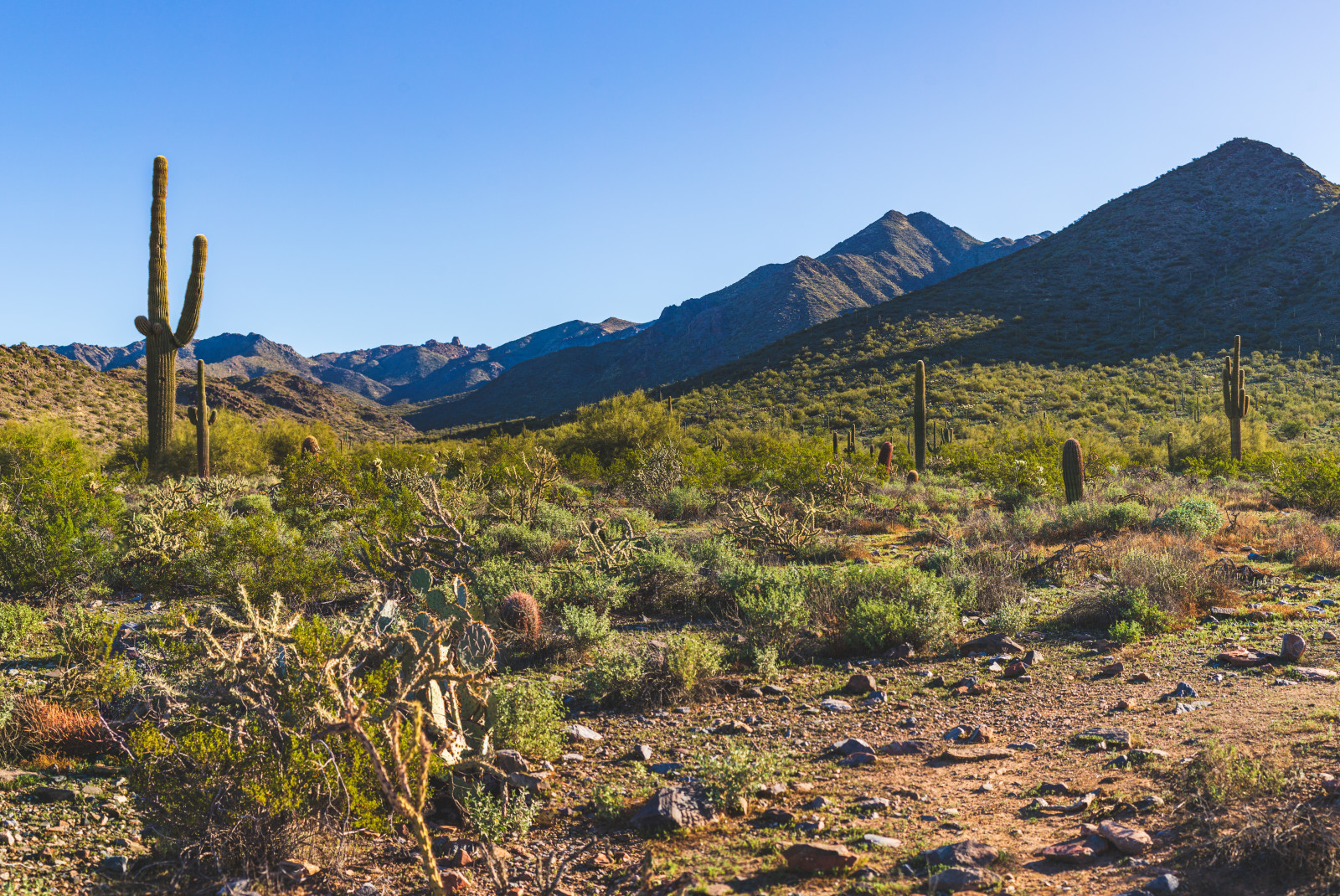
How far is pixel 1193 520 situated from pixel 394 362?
19437 centimetres

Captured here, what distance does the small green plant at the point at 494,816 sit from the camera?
393 centimetres

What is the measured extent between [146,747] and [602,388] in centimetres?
8004

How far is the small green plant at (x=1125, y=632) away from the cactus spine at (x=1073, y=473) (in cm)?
896

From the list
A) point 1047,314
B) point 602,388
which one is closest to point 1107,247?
point 1047,314

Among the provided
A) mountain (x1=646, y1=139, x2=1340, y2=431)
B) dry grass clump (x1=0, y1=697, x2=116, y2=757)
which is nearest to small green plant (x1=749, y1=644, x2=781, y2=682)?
dry grass clump (x1=0, y1=697, x2=116, y2=757)

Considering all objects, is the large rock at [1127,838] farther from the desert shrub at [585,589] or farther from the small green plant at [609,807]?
the desert shrub at [585,589]

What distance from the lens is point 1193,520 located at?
11234 mm

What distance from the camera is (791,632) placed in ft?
23.8

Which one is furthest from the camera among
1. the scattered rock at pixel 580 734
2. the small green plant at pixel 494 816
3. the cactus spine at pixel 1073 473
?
the cactus spine at pixel 1073 473

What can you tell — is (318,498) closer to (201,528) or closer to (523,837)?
(201,528)

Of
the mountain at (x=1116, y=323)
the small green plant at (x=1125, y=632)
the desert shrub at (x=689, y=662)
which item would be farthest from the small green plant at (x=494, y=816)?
the mountain at (x=1116, y=323)

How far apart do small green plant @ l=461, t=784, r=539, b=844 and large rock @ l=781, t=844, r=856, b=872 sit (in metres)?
1.35

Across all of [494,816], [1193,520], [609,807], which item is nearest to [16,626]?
[494,816]

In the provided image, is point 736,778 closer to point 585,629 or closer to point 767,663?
point 767,663
